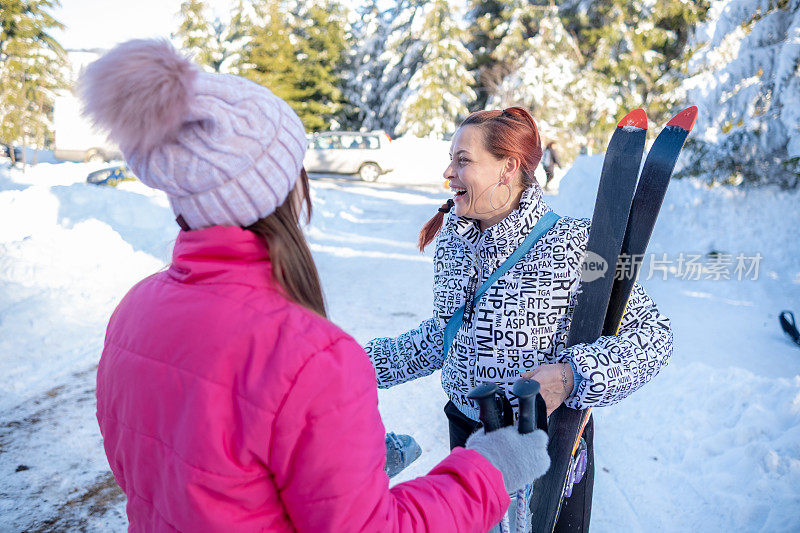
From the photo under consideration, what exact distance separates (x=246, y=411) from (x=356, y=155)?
66.7 feet

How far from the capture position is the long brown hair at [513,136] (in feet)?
6.39

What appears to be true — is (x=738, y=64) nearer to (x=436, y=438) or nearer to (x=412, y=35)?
(x=436, y=438)

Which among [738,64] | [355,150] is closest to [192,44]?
[355,150]

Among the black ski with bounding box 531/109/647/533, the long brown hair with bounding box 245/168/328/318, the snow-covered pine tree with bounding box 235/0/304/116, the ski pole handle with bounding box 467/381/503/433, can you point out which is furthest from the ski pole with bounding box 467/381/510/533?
the snow-covered pine tree with bounding box 235/0/304/116

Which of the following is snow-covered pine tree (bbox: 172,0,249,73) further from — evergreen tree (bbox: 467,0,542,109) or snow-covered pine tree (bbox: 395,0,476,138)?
evergreen tree (bbox: 467,0,542,109)

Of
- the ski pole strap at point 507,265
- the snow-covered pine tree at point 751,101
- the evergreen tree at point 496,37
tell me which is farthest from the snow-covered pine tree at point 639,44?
the ski pole strap at point 507,265

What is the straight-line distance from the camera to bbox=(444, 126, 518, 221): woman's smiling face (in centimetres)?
193

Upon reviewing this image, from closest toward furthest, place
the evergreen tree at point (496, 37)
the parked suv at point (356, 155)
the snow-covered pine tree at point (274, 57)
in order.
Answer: the parked suv at point (356, 155)
the evergreen tree at point (496, 37)
the snow-covered pine tree at point (274, 57)

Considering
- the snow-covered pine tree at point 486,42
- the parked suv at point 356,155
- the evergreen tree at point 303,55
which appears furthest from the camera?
the evergreen tree at point 303,55

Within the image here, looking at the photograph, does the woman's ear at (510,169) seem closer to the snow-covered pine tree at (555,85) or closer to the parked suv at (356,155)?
the parked suv at (356,155)

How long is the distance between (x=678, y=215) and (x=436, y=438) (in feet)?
25.2

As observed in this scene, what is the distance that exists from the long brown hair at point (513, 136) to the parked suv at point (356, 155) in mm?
18877

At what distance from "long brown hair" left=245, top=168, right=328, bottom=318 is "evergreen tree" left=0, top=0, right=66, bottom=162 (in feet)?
55.9

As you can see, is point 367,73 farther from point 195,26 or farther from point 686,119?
point 686,119
